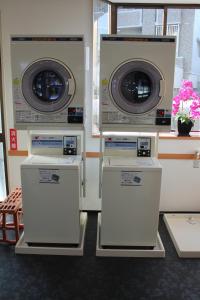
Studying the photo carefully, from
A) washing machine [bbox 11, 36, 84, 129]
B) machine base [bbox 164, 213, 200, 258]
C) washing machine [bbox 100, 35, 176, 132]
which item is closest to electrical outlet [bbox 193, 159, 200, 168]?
machine base [bbox 164, 213, 200, 258]

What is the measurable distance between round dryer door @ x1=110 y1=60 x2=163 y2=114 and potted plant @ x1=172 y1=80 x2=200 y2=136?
0.89 m

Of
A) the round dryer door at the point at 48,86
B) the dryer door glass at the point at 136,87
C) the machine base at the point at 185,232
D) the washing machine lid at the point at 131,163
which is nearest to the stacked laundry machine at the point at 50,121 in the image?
the round dryer door at the point at 48,86

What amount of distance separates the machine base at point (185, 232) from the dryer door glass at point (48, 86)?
1.83m

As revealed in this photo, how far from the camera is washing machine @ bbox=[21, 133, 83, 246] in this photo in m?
2.45

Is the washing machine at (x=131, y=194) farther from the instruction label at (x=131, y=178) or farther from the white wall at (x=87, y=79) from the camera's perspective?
the white wall at (x=87, y=79)

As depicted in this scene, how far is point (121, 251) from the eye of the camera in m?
2.61

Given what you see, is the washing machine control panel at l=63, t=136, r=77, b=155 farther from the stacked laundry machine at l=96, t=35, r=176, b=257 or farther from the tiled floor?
A: the tiled floor

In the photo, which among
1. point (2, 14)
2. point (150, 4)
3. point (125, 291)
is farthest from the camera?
point (150, 4)

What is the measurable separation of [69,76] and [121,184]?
1.05 metres

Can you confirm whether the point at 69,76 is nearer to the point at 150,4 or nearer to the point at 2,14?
the point at 2,14

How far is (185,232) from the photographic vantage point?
9.77 ft

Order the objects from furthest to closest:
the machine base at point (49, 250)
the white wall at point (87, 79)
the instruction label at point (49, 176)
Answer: the white wall at point (87, 79) < the machine base at point (49, 250) < the instruction label at point (49, 176)

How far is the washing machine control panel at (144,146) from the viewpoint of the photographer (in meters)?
2.68

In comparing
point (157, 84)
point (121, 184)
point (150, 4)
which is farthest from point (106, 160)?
point (150, 4)
